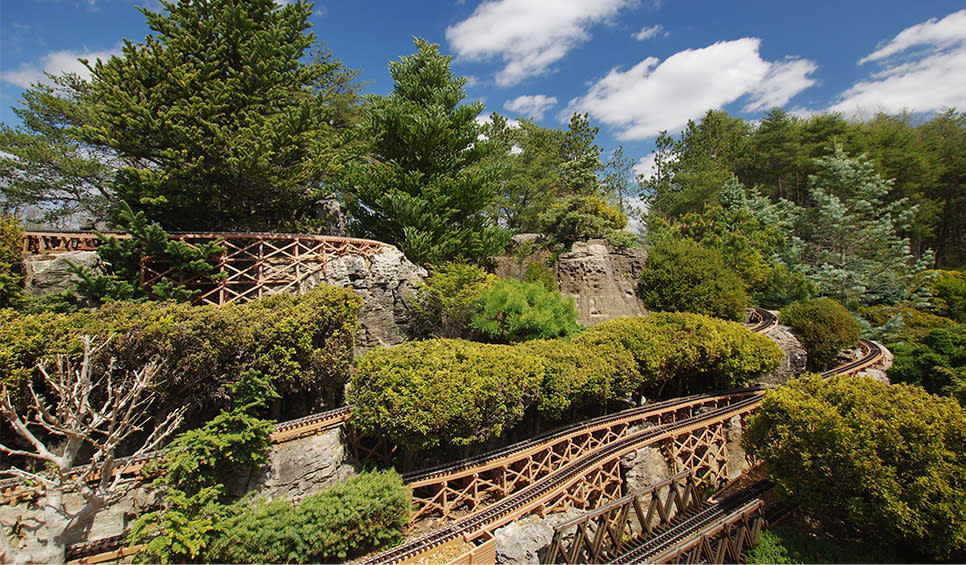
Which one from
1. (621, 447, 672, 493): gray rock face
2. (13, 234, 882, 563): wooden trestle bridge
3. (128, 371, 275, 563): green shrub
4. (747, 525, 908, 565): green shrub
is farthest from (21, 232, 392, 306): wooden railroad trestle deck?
(747, 525, 908, 565): green shrub

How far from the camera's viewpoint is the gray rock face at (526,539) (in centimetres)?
889

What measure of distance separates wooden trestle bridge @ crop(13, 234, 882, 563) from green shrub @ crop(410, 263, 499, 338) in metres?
3.53

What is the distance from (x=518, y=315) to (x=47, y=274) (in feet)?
51.0

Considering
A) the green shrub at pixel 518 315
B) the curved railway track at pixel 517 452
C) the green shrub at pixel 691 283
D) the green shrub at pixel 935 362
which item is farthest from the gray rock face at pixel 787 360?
the green shrub at pixel 518 315

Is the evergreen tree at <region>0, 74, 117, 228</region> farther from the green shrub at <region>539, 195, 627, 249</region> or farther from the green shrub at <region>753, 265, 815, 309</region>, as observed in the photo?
the green shrub at <region>753, 265, 815, 309</region>

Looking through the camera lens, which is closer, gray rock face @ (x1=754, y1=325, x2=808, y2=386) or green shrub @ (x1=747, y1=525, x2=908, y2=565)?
green shrub @ (x1=747, y1=525, x2=908, y2=565)

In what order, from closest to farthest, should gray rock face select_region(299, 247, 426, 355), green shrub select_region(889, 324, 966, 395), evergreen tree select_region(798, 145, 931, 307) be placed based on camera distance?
gray rock face select_region(299, 247, 426, 355) < green shrub select_region(889, 324, 966, 395) < evergreen tree select_region(798, 145, 931, 307)

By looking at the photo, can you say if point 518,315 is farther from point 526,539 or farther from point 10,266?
point 10,266

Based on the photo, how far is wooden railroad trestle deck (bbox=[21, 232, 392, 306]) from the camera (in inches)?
526

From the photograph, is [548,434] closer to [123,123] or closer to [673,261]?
[673,261]

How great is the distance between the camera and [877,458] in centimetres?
841

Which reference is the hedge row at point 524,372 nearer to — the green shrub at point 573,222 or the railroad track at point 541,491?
the railroad track at point 541,491

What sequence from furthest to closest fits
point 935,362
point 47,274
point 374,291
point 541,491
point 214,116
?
point 935,362, point 374,291, point 214,116, point 47,274, point 541,491

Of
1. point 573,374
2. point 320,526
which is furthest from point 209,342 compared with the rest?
point 573,374
